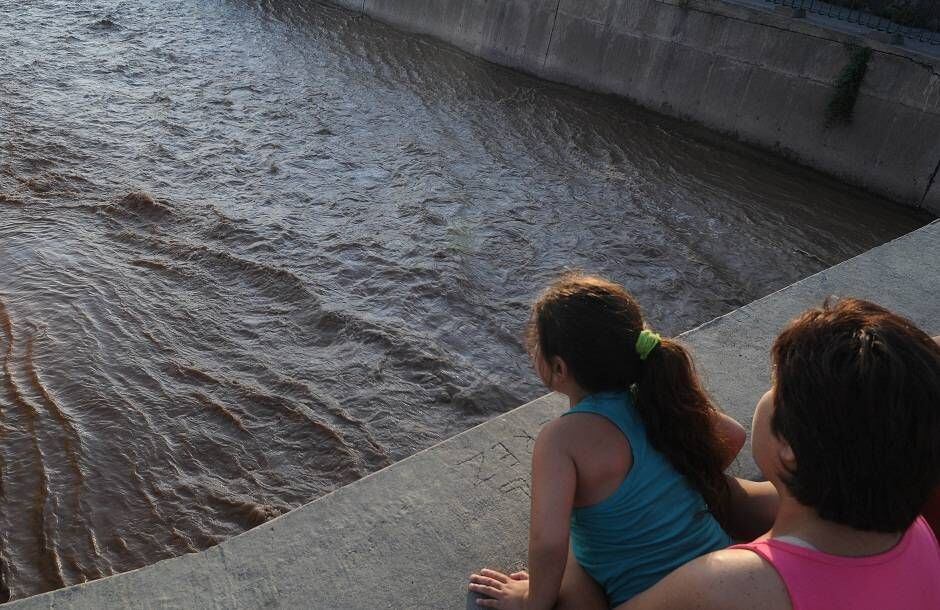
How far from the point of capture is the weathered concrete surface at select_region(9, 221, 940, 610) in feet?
8.49

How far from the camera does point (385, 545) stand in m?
2.77

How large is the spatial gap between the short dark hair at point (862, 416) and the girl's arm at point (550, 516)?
0.71 meters

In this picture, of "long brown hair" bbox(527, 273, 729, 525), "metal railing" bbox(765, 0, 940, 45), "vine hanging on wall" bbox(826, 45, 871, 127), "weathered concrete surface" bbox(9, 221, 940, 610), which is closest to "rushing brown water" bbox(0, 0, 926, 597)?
"vine hanging on wall" bbox(826, 45, 871, 127)

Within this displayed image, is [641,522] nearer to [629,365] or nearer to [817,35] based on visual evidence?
[629,365]

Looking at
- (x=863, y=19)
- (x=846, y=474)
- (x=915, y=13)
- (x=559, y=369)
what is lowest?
(x=559, y=369)

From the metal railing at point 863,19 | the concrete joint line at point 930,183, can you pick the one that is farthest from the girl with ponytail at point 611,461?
the metal railing at point 863,19

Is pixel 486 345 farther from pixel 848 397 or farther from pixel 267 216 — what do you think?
pixel 848 397

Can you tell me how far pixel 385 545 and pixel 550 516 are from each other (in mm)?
729

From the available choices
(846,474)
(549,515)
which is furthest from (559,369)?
(846,474)

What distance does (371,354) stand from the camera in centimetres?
571

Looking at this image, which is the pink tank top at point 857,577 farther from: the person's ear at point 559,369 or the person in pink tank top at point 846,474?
the person's ear at point 559,369

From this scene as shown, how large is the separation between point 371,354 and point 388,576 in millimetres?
3137

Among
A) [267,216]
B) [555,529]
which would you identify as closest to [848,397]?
[555,529]

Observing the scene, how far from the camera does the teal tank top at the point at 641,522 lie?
7.63 ft
